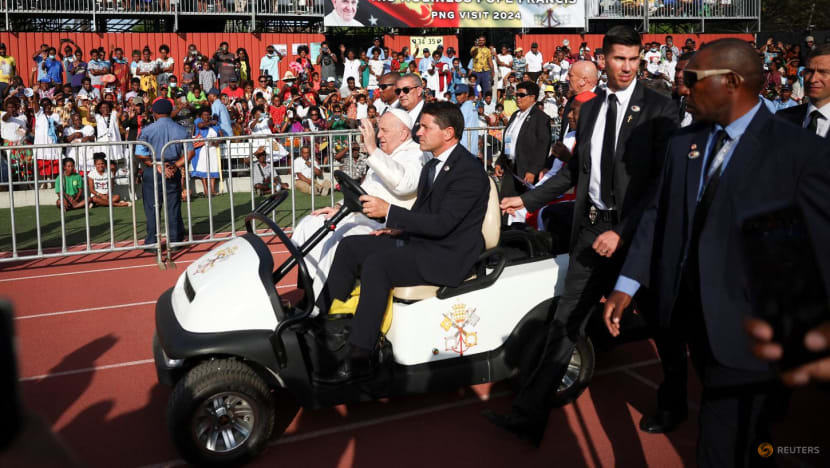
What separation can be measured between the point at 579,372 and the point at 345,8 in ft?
70.4

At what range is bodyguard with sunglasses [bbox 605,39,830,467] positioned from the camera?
2.39 meters

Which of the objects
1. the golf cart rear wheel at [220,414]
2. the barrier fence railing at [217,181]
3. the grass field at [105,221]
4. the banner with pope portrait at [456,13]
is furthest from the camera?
the banner with pope portrait at [456,13]

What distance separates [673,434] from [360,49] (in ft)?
77.6

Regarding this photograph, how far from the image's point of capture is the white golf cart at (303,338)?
12.3ft

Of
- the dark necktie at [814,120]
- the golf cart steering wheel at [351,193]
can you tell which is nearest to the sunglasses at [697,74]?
the golf cart steering wheel at [351,193]

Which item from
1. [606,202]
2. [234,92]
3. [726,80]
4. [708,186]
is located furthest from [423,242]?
[234,92]

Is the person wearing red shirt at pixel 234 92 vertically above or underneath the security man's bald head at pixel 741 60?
above

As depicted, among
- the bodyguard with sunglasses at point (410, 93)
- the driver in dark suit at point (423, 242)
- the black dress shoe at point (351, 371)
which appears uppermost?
the bodyguard with sunglasses at point (410, 93)

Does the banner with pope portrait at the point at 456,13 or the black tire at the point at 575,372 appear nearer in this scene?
the black tire at the point at 575,372

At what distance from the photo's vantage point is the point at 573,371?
4.55 metres

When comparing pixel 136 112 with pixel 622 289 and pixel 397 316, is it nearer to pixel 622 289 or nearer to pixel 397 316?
pixel 397 316

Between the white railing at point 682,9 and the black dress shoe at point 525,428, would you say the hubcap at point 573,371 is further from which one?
the white railing at point 682,9

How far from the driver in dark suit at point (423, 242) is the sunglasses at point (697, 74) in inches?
71.5

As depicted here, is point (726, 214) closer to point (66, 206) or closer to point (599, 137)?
point (599, 137)
